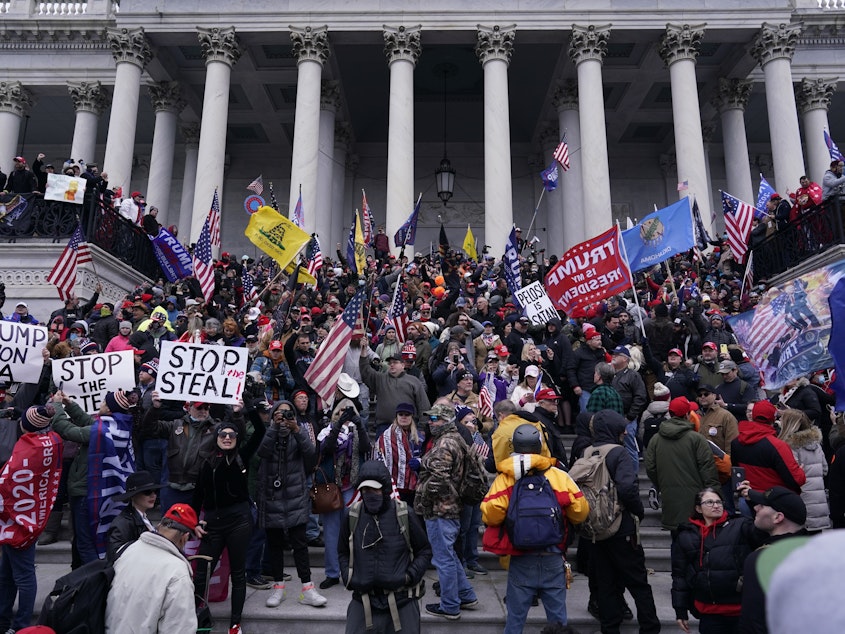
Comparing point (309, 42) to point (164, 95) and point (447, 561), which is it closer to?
point (164, 95)

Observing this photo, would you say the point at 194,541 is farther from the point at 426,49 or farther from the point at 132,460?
the point at 426,49

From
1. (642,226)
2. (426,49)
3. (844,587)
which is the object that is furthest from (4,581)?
(426,49)

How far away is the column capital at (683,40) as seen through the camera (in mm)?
23688

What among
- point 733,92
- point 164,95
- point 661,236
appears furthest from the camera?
point 164,95

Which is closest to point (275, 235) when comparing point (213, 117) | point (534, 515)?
point (534, 515)

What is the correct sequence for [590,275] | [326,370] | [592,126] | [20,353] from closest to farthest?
[326,370] → [20,353] → [590,275] → [592,126]

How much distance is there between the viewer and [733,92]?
26.7m

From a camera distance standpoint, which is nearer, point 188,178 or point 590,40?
point 590,40

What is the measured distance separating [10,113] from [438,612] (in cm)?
3040

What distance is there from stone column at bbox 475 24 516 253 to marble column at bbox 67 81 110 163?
1654cm

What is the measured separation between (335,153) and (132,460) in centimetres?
2492

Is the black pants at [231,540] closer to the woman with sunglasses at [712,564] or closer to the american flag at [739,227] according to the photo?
the woman with sunglasses at [712,564]

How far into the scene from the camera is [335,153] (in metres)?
30.3

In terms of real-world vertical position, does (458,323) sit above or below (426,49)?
below
